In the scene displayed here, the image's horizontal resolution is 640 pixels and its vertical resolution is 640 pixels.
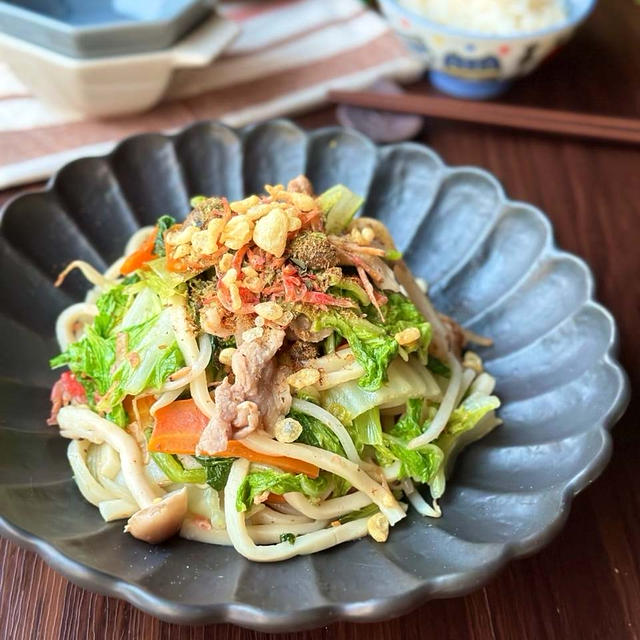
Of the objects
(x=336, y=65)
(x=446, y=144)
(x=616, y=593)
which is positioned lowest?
(x=616, y=593)

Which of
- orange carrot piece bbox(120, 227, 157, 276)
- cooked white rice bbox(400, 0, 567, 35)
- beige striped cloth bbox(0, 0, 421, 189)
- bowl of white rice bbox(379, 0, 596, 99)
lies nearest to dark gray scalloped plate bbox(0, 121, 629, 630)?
orange carrot piece bbox(120, 227, 157, 276)

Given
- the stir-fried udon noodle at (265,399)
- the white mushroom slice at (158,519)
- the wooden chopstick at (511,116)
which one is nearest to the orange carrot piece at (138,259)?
the stir-fried udon noodle at (265,399)

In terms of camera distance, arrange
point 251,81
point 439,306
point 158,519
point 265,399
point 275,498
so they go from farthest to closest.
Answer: point 251,81
point 439,306
point 275,498
point 265,399
point 158,519

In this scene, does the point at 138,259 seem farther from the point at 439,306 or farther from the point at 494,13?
the point at 494,13

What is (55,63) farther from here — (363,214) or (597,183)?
(597,183)

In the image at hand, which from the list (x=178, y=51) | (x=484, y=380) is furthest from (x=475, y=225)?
(x=178, y=51)

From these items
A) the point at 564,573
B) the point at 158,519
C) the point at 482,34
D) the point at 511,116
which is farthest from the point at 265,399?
the point at 482,34
